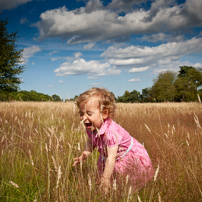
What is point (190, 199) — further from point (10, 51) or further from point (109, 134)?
point (10, 51)

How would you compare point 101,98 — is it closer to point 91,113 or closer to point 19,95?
point 91,113

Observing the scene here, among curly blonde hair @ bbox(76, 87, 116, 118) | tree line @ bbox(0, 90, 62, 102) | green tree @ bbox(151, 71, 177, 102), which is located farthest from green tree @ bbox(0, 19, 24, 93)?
green tree @ bbox(151, 71, 177, 102)

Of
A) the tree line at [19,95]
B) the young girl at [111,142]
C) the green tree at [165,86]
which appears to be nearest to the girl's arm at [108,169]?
the young girl at [111,142]

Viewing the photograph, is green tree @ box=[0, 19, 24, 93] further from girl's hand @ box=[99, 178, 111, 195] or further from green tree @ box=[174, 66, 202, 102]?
green tree @ box=[174, 66, 202, 102]

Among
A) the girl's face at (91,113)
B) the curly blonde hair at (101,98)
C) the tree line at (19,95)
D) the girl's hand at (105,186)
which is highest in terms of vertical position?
the tree line at (19,95)

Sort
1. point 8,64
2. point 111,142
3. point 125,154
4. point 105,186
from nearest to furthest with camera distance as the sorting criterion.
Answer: point 105,186 < point 111,142 < point 125,154 < point 8,64

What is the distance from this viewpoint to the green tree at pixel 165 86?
149 ft

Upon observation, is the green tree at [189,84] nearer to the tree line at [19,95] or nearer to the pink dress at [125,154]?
the tree line at [19,95]

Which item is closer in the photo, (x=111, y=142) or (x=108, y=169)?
(x=108, y=169)

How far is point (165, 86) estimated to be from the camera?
4675cm

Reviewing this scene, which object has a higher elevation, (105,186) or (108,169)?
(108,169)

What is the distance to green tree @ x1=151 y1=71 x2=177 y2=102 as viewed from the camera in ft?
149

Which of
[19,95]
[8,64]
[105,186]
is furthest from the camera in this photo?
[19,95]

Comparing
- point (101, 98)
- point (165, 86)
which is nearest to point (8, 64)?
point (101, 98)
